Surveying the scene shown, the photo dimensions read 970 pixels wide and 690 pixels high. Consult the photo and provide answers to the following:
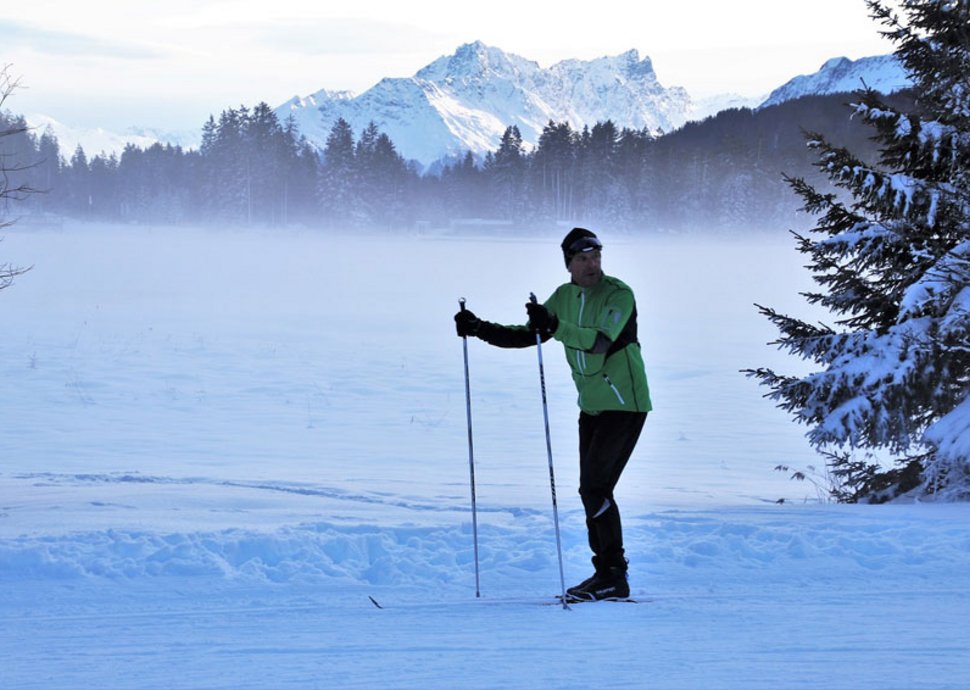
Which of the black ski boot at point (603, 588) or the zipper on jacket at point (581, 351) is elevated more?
the zipper on jacket at point (581, 351)

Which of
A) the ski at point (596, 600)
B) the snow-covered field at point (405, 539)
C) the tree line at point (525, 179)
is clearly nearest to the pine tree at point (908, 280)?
the snow-covered field at point (405, 539)

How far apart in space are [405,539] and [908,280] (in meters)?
5.59

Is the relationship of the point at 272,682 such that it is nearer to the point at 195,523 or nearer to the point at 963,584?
the point at 195,523

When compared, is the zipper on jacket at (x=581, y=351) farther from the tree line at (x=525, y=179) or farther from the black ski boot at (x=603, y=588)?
the tree line at (x=525, y=179)

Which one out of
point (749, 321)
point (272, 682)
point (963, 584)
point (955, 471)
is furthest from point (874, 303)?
point (749, 321)

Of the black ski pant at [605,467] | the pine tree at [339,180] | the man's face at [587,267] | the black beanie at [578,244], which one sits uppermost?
the pine tree at [339,180]

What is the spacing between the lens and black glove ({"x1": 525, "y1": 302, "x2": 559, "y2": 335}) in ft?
17.9

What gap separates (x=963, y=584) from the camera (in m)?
6.29

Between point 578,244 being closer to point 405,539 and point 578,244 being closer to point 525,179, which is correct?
point 405,539

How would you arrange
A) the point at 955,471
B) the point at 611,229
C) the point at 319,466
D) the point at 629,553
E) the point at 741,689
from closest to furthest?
the point at 741,689 < the point at 629,553 < the point at 955,471 < the point at 319,466 < the point at 611,229

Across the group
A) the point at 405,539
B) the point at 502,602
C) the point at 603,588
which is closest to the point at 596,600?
the point at 603,588

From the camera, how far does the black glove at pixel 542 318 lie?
215 inches

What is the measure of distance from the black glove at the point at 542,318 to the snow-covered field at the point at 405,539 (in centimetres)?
160

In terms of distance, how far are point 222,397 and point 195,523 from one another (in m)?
10.4
